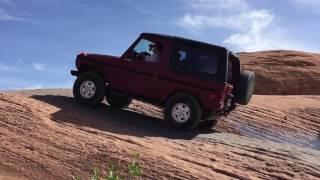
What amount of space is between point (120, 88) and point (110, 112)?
558mm

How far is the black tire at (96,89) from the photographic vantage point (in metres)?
13.4

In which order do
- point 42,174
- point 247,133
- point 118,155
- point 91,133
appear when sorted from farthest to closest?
point 247,133
point 91,133
point 118,155
point 42,174

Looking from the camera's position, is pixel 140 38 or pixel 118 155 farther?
pixel 140 38

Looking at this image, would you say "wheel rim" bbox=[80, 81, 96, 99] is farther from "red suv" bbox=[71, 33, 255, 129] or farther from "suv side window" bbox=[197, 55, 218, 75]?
"suv side window" bbox=[197, 55, 218, 75]

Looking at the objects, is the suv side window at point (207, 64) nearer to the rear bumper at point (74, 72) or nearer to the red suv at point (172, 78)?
the red suv at point (172, 78)

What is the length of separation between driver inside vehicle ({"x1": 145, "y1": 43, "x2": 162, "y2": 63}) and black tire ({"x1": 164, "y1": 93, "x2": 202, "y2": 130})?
0.92 meters

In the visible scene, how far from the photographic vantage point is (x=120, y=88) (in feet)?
44.0

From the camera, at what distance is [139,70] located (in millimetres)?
13188

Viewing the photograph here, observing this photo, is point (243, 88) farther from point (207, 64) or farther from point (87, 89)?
point (87, 89)

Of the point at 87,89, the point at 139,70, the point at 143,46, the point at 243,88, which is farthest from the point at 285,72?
the point at 87,89

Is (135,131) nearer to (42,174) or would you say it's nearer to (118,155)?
(118,155)

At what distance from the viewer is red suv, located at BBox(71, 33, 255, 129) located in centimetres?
1272

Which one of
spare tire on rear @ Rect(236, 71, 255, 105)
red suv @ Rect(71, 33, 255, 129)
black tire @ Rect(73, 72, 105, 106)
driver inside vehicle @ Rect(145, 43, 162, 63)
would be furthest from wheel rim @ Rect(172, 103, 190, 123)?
black tire @ Rect(73, 72, 105, 106)

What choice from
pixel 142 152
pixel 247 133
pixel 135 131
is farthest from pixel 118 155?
pixel 247 133
